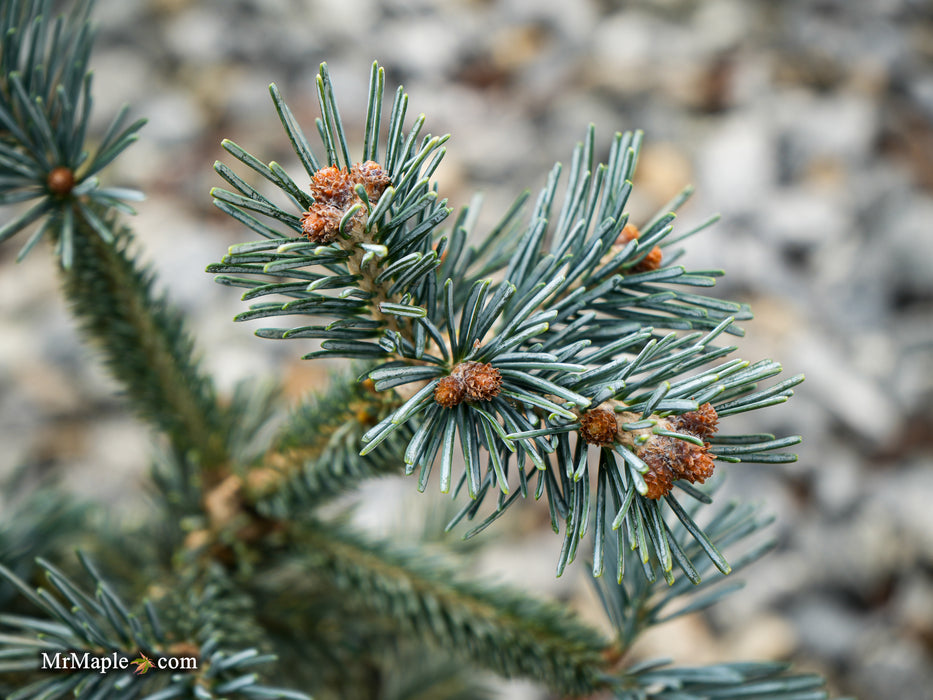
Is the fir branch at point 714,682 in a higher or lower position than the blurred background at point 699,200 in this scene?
lower

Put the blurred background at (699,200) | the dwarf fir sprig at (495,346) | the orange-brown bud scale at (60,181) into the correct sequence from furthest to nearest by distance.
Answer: the blurred background at (699,200) < the orange-brown bud scale at (60,181) < the dwarf fir sprig at (495,346)

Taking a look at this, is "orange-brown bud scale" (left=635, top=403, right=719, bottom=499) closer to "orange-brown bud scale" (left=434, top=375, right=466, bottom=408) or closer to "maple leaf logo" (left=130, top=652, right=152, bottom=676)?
"orange-brown bud scale" (left=434, top=375, right=466, bottom=408)

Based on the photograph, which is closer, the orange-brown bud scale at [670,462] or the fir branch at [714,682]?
the orange-brown bud scale at [670,462]

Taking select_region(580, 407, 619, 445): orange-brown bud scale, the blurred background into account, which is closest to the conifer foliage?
select_region(580, 407, 619, 445): orange-brown bud scale

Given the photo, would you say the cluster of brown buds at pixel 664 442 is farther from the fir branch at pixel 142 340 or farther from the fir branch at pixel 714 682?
the fir branch at pixel 142 340

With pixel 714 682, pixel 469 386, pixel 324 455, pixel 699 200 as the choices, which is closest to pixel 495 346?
pixel 469 386

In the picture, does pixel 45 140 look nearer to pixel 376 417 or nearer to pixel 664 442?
pixel 376 417

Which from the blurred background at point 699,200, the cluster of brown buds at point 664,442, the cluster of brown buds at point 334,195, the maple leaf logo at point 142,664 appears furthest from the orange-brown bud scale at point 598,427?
the blurred background at point 699,200
